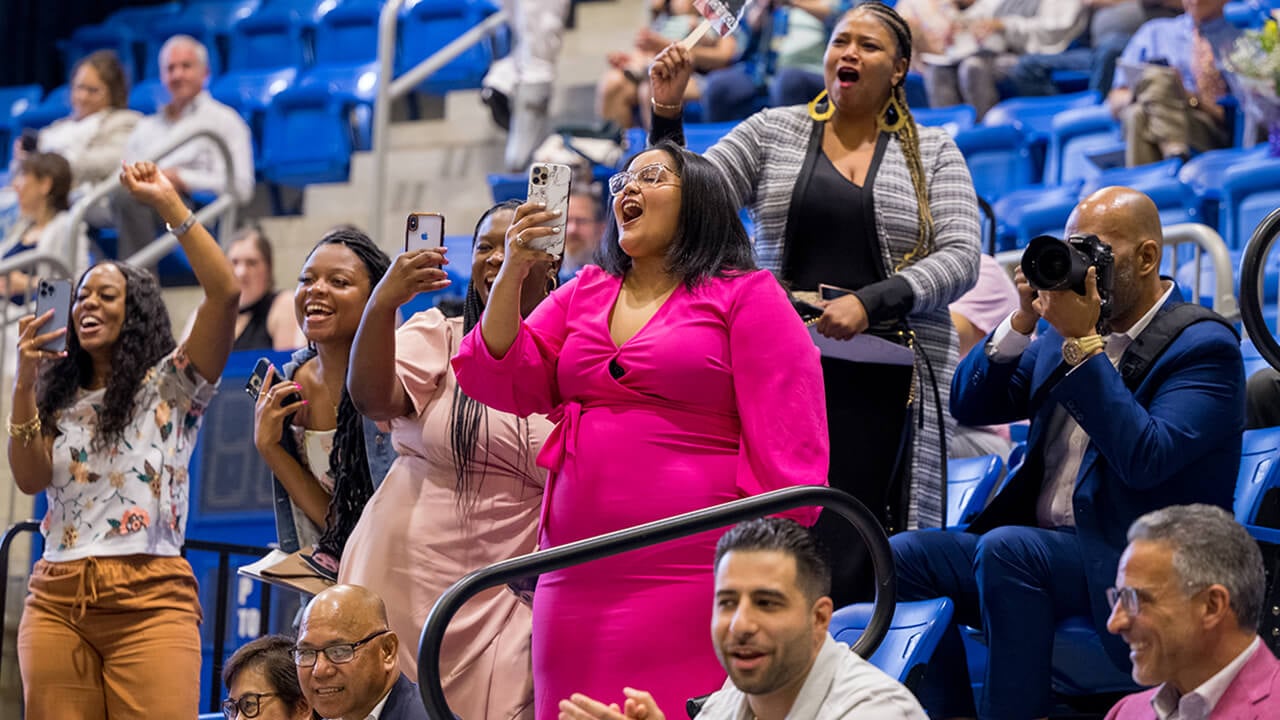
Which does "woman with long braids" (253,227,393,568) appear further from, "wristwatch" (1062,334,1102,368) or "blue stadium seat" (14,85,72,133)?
"blue stadium seat" (14,85,72,133)

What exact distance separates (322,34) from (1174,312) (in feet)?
28.2

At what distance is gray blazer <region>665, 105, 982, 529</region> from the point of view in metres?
3.89

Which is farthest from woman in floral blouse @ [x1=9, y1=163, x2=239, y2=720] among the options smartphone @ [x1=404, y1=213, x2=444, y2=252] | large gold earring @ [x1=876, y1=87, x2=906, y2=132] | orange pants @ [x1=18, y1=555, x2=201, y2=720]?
large gold earring @ [x1=876, y1=87, x2=906, y2=132]

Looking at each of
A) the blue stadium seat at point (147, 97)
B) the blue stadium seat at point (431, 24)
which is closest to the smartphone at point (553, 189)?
the blue stadium seat at point (431, 24)

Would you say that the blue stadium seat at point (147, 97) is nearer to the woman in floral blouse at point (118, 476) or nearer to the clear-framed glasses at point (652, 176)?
the woman in floral blouse at point (118, 476)

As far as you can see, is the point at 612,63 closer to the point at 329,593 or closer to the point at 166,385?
the point at 166,385

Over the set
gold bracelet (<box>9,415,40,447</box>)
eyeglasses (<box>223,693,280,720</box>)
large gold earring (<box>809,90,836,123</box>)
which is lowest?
eyeglasses (<box>223,693,280,720</box>)

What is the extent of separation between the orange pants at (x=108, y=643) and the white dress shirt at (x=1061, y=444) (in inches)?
81.5

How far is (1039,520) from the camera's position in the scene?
3.78m

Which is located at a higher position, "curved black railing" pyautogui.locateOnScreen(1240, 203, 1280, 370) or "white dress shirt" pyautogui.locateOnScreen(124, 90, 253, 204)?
"white dress shirt" pyautogui.locateOnScreen(124, 90, 253, 204)

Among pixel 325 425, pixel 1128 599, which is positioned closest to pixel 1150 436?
pixel 1128 599

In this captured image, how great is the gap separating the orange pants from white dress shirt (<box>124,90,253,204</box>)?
14.6 ft

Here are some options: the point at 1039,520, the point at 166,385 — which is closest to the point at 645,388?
the point at 1039,520

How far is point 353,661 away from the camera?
11.4 feet
